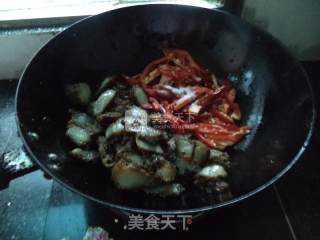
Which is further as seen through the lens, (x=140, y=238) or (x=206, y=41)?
(x=206, y=41)

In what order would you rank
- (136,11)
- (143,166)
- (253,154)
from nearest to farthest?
1. (143,166)
2. (253,154)
3. (136,11)

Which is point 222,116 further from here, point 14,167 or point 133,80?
point 14,167

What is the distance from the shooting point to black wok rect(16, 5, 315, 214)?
0.90 meters

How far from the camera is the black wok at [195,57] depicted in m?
0.90

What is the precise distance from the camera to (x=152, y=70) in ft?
4.15

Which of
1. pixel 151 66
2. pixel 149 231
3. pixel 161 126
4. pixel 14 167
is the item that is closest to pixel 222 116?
pixel 161 126

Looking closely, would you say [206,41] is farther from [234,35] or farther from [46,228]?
[46,228]

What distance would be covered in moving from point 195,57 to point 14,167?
2.46 feet

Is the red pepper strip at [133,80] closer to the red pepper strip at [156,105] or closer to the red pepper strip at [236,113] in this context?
the red pepper strip at [156,105]

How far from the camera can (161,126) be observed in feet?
3.50

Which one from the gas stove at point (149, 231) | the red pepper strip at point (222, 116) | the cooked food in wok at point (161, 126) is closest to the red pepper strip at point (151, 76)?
the cooked food in wok at point (161, 126)

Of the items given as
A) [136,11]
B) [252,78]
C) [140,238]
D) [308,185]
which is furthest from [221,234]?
[136,11]

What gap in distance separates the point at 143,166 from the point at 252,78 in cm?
54

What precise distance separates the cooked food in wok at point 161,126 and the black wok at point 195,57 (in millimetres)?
36
